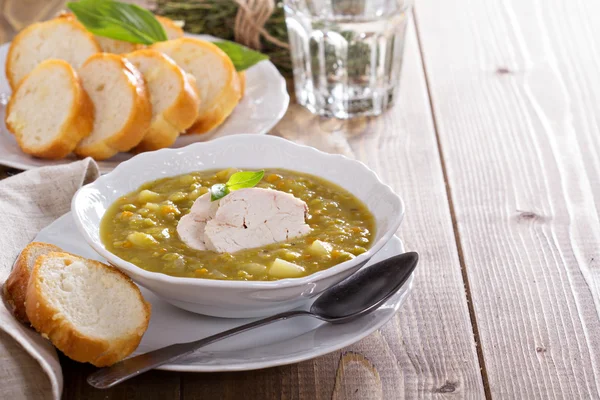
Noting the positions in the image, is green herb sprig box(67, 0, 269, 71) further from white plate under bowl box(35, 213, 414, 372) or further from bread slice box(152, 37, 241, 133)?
white plate under bowl box(35, 213, 414, 372)

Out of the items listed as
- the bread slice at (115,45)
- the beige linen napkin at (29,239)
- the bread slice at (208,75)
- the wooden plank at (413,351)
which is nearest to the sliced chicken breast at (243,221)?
the wooden plank at (413,351)

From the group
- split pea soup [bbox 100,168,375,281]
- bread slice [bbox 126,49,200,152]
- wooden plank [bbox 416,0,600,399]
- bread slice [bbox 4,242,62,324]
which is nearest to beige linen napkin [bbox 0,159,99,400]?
bread slice [bbox 4,242,62,324]

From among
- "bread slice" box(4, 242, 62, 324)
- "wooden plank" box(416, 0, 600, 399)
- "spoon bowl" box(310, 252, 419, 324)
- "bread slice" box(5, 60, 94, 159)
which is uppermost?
"bread slice" box(4, 242, 62, 324)

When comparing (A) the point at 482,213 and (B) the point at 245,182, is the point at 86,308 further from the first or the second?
(A) the point at 482,213

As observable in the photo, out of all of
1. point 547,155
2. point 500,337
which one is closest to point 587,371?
point 500,337

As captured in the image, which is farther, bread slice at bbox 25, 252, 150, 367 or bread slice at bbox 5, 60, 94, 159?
bread slice at bbox 5, 60, 94, 159

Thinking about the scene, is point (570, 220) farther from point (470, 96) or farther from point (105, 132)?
point (105, 132)

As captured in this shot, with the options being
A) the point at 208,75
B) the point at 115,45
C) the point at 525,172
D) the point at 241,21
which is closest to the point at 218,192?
the point at 208,75

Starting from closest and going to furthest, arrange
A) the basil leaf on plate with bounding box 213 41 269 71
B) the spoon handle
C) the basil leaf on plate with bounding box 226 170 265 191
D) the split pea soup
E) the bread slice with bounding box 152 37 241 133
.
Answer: the spoon handle
the split pea soup
the basil leaf on plate with bounding box 226 170 265 191
the bread slice with bounding box 152 37 241 133
the basil leaf on plate with bounding box 213 41 269 71
